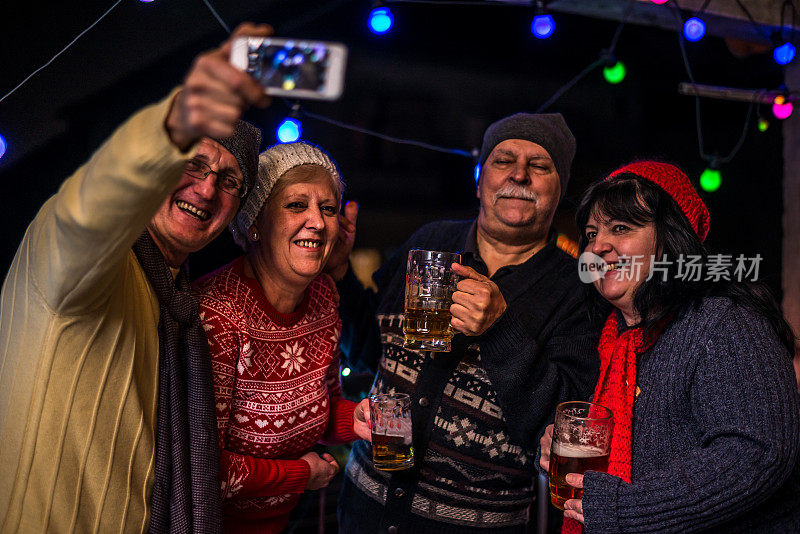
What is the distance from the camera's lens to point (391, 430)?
1.75 m

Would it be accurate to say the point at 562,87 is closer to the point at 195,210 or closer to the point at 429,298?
the point at 429,298

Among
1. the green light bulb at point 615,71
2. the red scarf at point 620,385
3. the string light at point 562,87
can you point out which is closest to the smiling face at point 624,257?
the red scarf at point 620,385

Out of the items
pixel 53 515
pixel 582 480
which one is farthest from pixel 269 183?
pixel 582 480

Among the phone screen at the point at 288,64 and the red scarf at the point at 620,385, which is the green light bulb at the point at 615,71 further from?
the phone screen at the point at 288,64

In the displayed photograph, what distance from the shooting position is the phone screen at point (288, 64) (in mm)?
823

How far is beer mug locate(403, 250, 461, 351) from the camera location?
173 centimetres

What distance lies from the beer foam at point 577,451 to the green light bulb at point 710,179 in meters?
2.82

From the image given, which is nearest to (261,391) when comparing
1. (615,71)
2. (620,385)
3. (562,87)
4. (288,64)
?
(620,385)

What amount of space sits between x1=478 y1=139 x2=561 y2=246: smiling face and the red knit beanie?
0.36 metres

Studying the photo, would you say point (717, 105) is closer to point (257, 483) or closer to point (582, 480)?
point (582, 480)

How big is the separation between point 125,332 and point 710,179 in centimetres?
354

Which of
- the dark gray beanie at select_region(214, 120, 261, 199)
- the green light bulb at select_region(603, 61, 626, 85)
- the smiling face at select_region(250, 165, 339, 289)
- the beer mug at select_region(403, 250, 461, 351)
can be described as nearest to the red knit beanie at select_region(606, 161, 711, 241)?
the beer mug at select_region(403, 250, 461, 351)

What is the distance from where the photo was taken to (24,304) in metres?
1.20

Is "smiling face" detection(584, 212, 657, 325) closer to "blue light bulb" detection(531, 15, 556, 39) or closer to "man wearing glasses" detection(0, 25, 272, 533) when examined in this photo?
"man wearing glasses" detection(0, 25, 272, 533)
